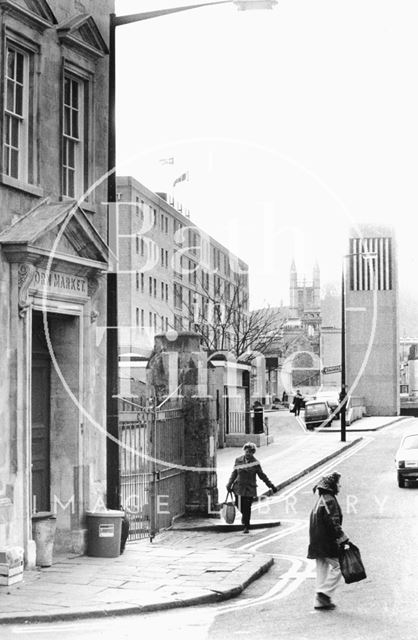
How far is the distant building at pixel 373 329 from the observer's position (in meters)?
81.9

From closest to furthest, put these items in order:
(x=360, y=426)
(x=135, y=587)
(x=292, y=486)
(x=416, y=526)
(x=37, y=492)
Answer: (x=135, y=587), (x=37, y=492), (x=416, y=526), (x=292, y=486), (x=360, y=426)

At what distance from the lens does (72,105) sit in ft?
53.8

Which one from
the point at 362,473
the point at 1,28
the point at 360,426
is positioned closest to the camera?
the point at 1,28

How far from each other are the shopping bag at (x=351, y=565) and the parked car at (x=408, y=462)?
14.1 m

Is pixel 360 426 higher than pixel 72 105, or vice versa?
pixel 72 105

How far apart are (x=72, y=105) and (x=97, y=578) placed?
24.0ft

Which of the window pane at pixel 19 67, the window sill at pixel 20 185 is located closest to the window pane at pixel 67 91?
the window pane at pixel 19 67

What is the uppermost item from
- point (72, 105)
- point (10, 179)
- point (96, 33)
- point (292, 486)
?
point (96, 33)

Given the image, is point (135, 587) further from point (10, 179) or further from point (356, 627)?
point (10, 179)

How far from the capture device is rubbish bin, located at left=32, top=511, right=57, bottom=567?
562 inches

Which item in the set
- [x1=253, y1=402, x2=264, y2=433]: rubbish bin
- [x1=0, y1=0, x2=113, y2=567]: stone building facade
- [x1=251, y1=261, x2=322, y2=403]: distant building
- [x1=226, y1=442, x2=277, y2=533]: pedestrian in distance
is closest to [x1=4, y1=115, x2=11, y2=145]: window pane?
[x1=0, y1=0, x2=113, y2=567]: stone building facade

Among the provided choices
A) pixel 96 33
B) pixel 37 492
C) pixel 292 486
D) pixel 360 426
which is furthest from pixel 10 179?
pixel 360 426

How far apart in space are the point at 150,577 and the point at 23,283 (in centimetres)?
422

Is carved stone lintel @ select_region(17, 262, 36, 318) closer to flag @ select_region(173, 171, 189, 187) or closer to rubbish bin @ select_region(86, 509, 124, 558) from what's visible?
rubbish bin @ select_region(86, 509, 124, 558)
